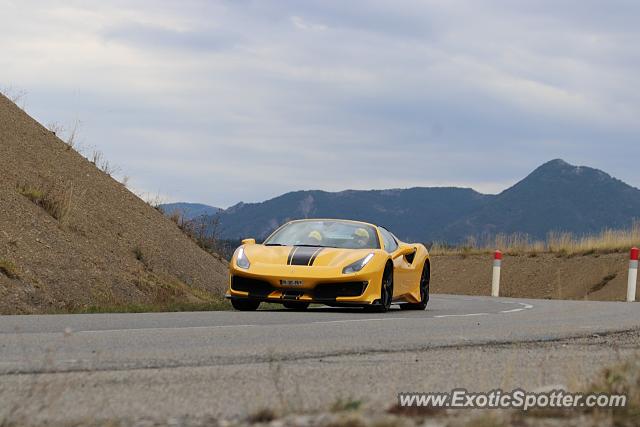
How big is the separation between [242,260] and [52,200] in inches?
307

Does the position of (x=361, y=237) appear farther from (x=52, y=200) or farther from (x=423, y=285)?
(x=52, y=200)

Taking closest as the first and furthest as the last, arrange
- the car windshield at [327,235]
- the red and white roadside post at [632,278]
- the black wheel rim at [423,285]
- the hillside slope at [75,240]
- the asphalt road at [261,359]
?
1. the asphalt road at [261,359]
2. the car windshield at [327,235]
3. the black wheel rim at [423,285]
4. the hillside slope at [75,240]
5. the red and white roadside post at [632,278]

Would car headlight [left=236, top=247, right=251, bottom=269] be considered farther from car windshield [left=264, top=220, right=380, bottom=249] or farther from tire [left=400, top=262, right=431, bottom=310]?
tire [left=400, top=262, right=431, bottom=310]

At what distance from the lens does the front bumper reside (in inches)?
600

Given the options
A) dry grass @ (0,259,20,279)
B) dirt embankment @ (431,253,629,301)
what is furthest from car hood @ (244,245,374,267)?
dirt embankment @ (431,253,629,301)

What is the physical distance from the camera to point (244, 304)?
1596 centimetres

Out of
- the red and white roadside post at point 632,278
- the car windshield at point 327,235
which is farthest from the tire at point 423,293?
the red and white roadside post at point 632,278

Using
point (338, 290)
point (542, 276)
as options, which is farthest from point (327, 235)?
point (542, 276)

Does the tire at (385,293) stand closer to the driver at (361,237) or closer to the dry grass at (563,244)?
the driver at (361,237)

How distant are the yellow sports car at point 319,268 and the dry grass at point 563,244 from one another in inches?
886

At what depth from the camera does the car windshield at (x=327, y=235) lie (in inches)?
645

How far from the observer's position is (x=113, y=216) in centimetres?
2459

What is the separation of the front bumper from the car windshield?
34.7 inches

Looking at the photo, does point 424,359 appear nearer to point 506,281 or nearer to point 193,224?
point 193,224
